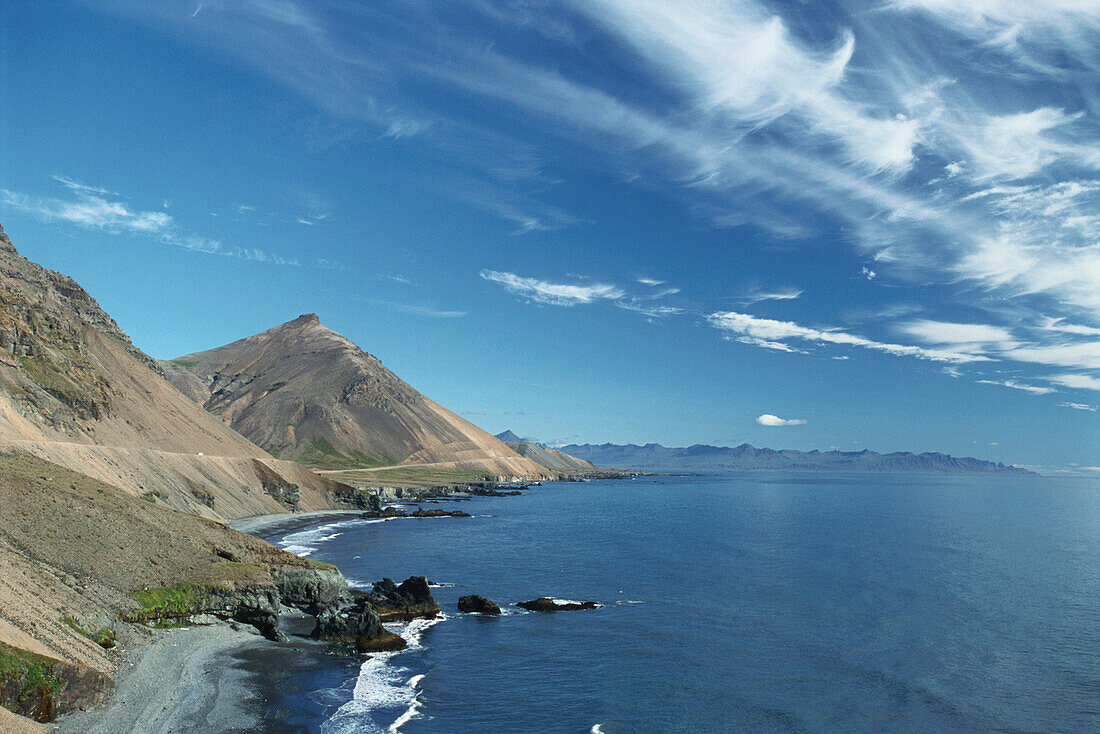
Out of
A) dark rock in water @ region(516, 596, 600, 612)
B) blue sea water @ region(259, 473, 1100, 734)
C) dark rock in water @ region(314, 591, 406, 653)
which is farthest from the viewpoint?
dark rock in water @ region(516, 596, 600, 612)

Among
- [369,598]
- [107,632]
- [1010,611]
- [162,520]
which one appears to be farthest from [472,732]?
[1010,611]

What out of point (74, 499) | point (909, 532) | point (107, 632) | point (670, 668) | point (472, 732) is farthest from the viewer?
point (909, 532)

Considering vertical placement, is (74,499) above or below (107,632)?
Answer: above

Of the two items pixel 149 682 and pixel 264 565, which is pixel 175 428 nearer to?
pixel 264 565

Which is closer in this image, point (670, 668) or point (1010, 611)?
point (670, 668)

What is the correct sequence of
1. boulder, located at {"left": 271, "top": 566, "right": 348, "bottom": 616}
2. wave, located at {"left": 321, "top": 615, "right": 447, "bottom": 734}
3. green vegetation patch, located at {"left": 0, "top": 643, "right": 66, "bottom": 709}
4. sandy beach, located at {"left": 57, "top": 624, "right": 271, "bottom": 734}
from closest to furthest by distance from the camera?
green vegetation patch, located at {"left": 0, "top": 643, "right": 66, "bottom": 709} < sandy beach, located at {"left": 57, "top": 624, "right": 271, "bottom": 734} < wave, located at {"left": 321, "top": 615, "right": 447, "bottom": 734} < boulder, located at {"left": 271, "top": 566, "right": 348, "bottom": 616}

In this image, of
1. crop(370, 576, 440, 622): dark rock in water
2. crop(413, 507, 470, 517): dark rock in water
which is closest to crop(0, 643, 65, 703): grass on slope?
crop(370, 576, 440, 622): dark rock in water

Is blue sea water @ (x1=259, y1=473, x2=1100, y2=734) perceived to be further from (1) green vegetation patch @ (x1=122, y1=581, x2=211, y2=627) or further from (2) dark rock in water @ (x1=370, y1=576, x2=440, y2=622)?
(1) green vegetation patch @ (x1=122, y1=581, x2=211, y2=627)

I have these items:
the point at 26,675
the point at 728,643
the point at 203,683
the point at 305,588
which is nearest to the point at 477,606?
the point at 305,588
